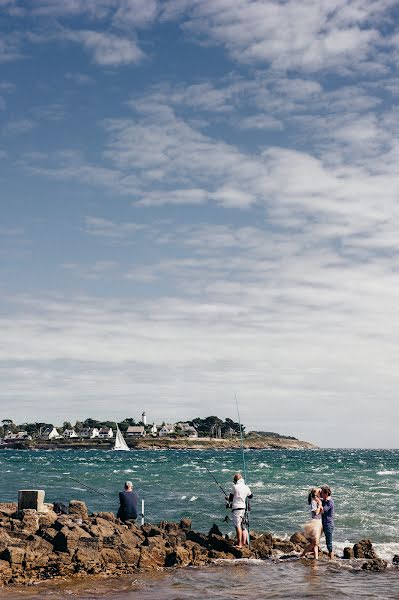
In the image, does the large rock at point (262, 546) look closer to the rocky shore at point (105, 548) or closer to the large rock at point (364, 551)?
the rocky shore at point (105, 548)

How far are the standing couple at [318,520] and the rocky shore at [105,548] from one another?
0.62 metres

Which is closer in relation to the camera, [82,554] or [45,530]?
[82,554]


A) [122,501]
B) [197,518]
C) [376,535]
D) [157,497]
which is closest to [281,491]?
[157,497]

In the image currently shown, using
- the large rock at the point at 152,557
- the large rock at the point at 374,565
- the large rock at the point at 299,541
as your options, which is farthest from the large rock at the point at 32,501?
the large rock at the point at 374,565

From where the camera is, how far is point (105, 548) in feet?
53.6

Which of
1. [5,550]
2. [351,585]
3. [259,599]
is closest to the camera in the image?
[259,599]

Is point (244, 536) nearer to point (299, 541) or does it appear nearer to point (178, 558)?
point (299, 541)

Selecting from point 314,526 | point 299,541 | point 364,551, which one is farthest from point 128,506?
point 364,551

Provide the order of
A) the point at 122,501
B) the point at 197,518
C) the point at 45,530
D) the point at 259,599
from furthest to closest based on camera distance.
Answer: the point at 197,518 → the point at 122,501 → the point at 45,530 → the point at 259,599

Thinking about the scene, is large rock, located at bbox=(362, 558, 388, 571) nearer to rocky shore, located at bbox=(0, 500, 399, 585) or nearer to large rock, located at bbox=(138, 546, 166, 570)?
rocky shore, located at bbox=(0, 500, 399, 585)

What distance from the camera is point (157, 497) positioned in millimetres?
34469

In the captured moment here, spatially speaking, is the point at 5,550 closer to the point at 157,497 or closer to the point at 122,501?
the point at 122,501

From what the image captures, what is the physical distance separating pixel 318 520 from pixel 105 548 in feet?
17.8

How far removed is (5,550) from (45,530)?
1.97 m
